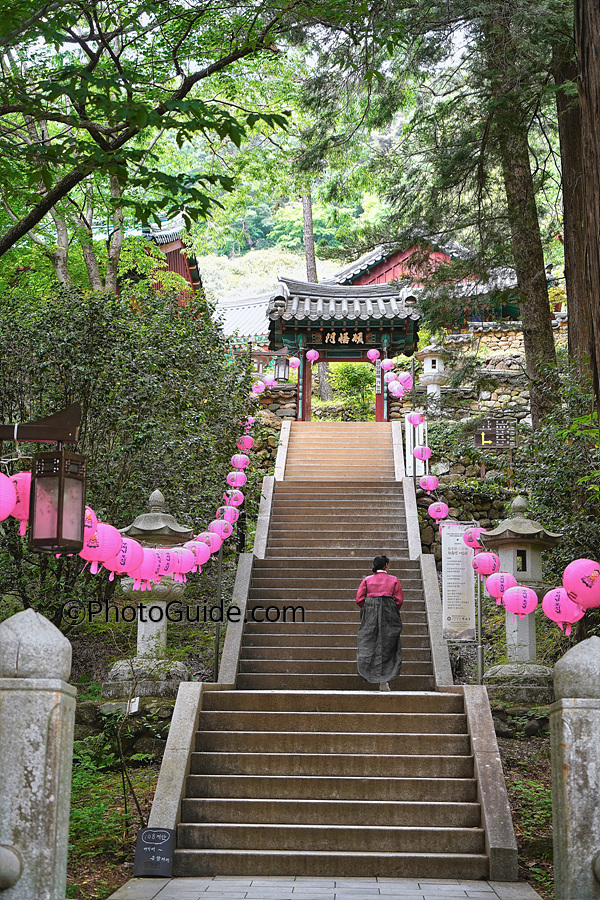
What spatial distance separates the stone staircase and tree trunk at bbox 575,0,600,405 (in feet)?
13.0

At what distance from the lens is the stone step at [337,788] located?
23.1 feet

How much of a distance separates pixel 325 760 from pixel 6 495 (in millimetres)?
3726

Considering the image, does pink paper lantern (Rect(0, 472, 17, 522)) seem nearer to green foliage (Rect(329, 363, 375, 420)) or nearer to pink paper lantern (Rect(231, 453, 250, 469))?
pink paper lantern (Rect(231, 453, 250, 469))

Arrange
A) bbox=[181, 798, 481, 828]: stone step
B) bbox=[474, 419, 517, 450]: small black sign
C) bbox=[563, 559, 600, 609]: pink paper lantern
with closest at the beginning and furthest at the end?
bbox=[181, 798, 481, 828]: stone step
bbox=[563, 559, 600, 609]: pink paper lantern
bbox=[474, 419, 517, 450]: small black sign

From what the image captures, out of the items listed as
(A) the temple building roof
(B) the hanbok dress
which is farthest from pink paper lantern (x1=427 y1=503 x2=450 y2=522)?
(A) the temple building roof

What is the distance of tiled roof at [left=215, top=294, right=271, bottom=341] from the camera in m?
31.9

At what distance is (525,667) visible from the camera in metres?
9.45

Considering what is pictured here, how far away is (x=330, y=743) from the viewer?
7.59m

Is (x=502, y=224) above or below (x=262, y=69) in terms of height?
below

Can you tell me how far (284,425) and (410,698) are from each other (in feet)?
37.1

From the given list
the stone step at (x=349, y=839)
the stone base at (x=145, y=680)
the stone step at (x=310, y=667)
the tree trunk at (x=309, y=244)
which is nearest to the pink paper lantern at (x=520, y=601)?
the stone step at (x=310, y=667)

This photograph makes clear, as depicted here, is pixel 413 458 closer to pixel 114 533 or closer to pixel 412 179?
pixel 412 179

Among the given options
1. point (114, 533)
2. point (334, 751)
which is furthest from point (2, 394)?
point (334, 751)

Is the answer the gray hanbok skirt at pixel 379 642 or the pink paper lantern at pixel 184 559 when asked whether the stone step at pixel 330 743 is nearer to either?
the gray hanbok skirt at pixel 379 642
